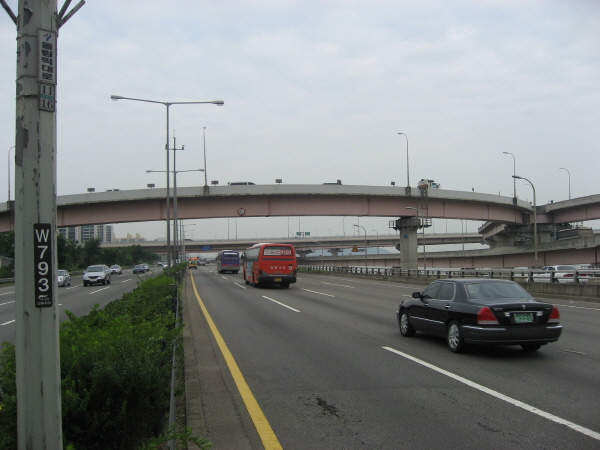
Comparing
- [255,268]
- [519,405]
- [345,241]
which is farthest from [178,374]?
[345,241]

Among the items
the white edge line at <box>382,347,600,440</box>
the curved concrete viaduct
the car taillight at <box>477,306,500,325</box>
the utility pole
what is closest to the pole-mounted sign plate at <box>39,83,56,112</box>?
the utility pole

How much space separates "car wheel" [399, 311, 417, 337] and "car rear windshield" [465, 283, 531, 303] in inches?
91.2

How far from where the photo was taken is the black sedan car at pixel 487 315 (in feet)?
32.4

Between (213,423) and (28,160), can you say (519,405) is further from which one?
(28,160)

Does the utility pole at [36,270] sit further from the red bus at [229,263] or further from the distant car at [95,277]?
the red bus at [229,263]

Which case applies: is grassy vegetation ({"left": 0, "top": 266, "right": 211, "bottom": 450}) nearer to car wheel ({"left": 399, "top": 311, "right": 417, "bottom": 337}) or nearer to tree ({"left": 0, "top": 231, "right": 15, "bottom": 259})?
car wheel ({"left": 399, "top": 311, "right": 417, "bottom": 337})

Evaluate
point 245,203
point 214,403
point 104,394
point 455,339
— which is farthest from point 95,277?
point 104,394

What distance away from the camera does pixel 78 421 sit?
446 centimetres

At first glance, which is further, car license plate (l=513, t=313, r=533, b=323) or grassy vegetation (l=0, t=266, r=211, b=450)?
car license plate (l=513, t=313, r=533, b=323)

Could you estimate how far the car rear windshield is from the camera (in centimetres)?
1062

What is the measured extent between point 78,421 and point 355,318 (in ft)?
43.8

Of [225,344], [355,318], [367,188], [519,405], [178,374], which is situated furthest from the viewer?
[367,188]

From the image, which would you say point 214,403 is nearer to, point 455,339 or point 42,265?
point 42,265

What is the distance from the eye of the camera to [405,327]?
510 inches
